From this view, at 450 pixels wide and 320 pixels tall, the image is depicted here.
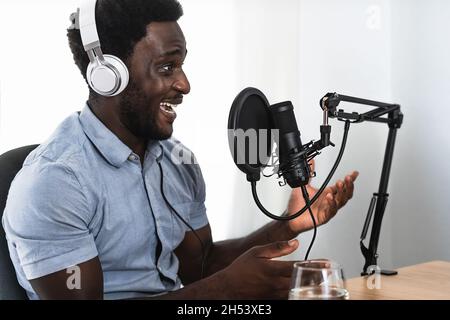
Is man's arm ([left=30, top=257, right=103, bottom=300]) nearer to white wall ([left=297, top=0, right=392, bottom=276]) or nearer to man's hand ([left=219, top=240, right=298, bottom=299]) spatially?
man's hand ([left=219, top=240, right=298, bottom=299])

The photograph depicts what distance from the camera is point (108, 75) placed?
1.07 m

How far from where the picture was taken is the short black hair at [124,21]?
111 centimetres

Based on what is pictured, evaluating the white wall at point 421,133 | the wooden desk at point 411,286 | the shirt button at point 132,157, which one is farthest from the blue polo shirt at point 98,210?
the white wall at point 421,133

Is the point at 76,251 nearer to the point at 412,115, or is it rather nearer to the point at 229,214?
the point at 229,214

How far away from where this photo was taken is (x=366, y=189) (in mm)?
1864

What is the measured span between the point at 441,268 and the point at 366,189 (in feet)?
1.77

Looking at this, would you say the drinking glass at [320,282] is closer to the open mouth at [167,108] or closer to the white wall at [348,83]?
the open mouth at [167,108]

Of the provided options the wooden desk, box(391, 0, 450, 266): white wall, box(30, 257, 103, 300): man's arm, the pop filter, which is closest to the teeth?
the pop filter

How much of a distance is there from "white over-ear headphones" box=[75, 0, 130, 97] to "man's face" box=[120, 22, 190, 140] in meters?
0.06

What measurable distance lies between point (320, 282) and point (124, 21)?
26.2 inches

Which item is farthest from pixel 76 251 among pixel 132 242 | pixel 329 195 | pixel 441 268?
pixel 441 268

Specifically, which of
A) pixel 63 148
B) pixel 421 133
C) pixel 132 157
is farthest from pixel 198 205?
pixel 421 133

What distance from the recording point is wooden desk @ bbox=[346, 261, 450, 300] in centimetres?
110
